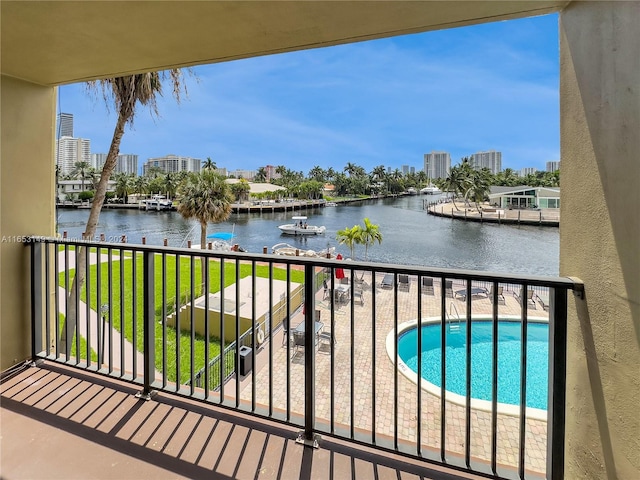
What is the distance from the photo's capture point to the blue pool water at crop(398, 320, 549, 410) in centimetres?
639

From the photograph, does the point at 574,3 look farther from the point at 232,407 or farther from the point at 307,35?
the point at 232,407

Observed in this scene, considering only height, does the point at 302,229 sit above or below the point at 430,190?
below

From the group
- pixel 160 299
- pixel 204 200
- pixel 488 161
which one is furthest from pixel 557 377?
pixel 488 161

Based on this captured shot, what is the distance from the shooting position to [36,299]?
2189 mm

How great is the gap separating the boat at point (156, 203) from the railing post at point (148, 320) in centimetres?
2115

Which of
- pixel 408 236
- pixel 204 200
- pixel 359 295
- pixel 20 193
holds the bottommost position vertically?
pixel 359 295

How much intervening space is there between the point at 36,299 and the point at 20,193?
69cm

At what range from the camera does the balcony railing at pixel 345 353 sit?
132 cm

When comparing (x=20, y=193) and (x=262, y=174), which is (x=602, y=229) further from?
(x=262, y=174)

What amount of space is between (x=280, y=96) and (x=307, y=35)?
2927 centimetres

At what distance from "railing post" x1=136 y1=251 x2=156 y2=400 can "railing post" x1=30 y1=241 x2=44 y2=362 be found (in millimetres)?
891

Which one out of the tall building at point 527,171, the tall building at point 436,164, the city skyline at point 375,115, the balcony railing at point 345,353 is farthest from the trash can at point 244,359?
the tall building at point 436,164

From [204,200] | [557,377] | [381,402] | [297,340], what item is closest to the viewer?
[557,377]

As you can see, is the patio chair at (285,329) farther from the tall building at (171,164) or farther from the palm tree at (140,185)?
the tall building at (171,164)
